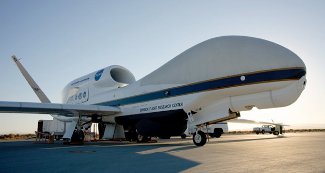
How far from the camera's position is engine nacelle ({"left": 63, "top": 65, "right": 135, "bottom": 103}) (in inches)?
920

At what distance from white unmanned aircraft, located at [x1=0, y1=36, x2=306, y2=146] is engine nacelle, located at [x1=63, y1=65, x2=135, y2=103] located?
309 centimetres

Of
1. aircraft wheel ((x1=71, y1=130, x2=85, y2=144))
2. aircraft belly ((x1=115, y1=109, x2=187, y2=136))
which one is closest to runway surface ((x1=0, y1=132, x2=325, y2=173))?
aircraft belly ((x1=115, y1=109, x2=187, y2=136))

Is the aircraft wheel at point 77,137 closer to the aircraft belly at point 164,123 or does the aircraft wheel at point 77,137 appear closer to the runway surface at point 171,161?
the aircraft belly at point 164,123

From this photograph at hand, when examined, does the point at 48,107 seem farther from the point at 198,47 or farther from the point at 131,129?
the point at 198,47

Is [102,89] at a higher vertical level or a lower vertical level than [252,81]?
higher

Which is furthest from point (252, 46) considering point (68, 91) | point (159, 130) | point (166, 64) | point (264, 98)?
point (68, 91)

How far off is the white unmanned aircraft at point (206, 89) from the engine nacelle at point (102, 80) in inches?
122

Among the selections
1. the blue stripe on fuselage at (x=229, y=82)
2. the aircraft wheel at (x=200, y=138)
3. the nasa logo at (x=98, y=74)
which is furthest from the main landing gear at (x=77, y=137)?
the aircraft wheel at (x=200, y=138)

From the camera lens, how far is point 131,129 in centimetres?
2261

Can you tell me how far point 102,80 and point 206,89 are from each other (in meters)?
12.1

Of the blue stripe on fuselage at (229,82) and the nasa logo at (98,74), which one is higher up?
the nasa logo at (98,74)

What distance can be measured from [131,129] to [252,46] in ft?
42.0

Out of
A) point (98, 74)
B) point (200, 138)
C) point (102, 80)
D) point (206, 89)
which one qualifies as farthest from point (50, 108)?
point (206, 89)

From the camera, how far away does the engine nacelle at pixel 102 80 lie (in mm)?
23359
